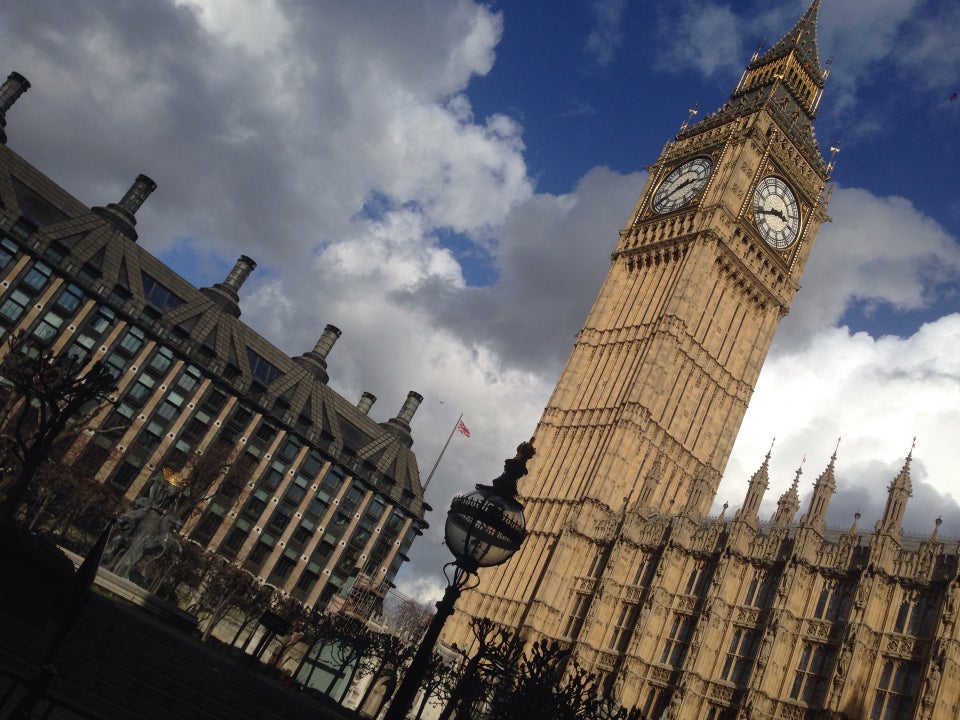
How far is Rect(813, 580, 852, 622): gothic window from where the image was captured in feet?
135

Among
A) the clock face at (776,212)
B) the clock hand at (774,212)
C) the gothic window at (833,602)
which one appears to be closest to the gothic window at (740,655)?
the gothic window at (833,602)

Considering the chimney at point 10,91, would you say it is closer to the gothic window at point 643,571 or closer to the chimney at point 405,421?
the chimney at point 405,421

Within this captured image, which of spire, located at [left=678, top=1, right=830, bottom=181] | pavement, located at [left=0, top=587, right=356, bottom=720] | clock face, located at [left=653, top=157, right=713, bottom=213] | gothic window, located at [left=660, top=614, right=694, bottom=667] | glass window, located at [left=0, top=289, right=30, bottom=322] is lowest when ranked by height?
pavement, located at [left=0, top=587, right=356, bottom=720]

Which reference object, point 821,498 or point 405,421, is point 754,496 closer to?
point 821,498

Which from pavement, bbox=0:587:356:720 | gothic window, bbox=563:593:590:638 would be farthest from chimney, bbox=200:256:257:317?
pavement, bbox=0:587:356:720

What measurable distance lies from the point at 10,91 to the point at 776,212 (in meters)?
75.2

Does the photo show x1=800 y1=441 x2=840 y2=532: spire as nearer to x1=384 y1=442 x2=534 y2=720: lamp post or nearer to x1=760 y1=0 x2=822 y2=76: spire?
x1=384 y1=442 x2=534 y2=720: lamp post

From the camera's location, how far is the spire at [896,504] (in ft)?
136

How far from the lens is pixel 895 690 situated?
1465 inches

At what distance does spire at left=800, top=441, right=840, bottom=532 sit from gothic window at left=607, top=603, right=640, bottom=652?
1216cm

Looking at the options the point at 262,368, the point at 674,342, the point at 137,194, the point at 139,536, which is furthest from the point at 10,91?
the point at 674,342

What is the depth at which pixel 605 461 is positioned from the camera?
6381cm

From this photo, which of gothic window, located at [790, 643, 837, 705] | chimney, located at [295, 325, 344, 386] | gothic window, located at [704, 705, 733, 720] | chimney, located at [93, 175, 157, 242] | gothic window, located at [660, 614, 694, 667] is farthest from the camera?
chimney, located at [295, 325, 344, 386]

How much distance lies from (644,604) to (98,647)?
35.6 m
